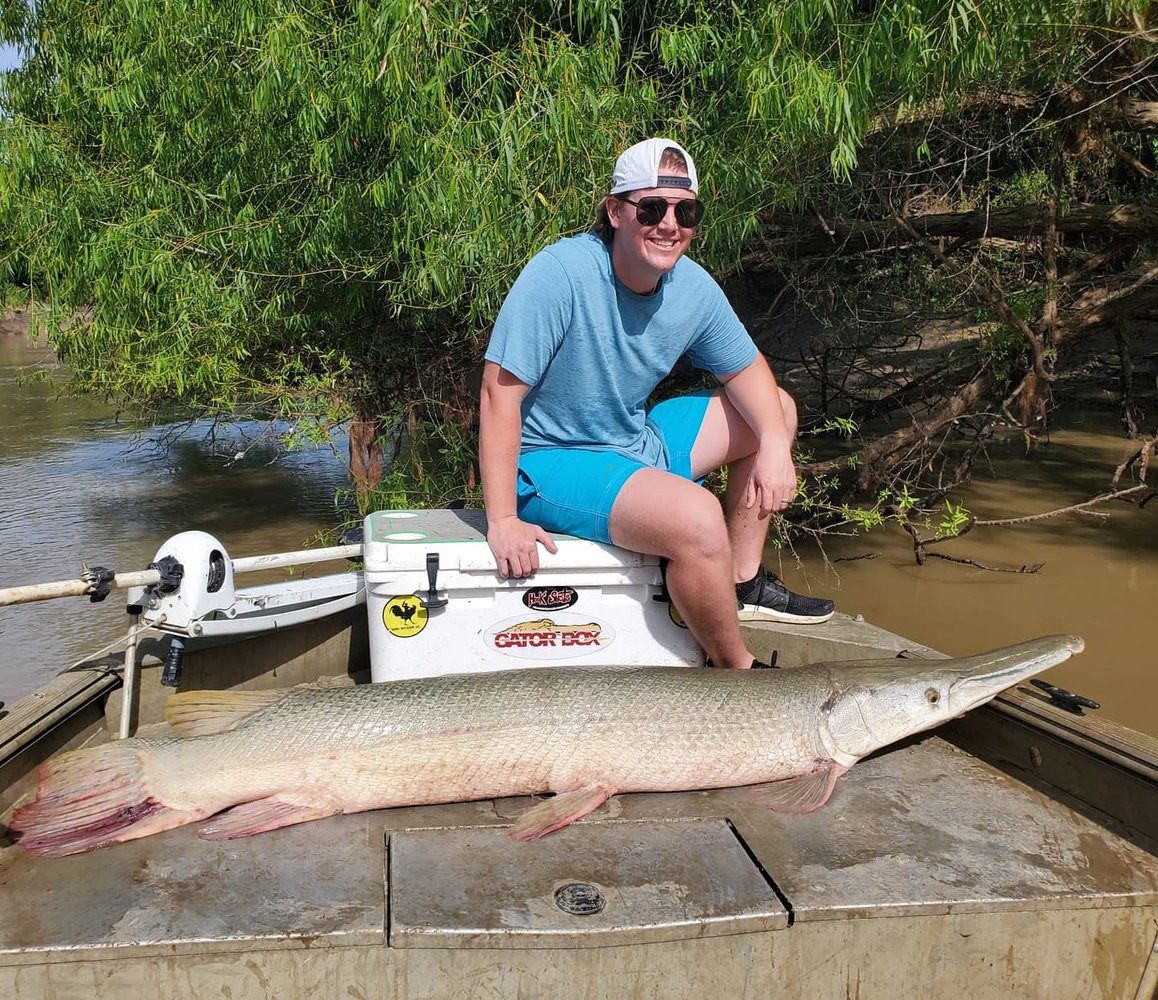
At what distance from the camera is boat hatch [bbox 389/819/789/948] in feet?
7.27

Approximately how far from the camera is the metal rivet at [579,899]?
7.56 feet

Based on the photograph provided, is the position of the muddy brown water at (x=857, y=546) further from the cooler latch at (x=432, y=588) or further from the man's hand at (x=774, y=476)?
the cooler latch at (x=432, y=588)

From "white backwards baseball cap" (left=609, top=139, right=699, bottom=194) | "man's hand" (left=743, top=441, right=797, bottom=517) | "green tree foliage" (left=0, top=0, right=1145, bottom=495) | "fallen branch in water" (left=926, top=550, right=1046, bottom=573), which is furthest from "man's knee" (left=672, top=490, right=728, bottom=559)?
"fallen branch in water" (left=926, top=550, right=1046, bottom=573)

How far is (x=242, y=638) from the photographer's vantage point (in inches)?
143

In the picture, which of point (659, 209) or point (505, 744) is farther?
point (659, 209)

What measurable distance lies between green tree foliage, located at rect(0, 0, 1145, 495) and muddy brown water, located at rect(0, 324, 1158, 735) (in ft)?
6.30

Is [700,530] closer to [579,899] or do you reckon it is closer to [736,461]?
[736,461]

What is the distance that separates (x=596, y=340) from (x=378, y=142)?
3.08m

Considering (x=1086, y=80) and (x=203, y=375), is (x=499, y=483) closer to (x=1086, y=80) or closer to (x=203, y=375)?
(x=203, y=375)

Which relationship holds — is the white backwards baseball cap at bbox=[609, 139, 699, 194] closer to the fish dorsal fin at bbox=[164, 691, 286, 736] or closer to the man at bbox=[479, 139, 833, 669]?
the man at bbox=[479, 139, 833, 669]

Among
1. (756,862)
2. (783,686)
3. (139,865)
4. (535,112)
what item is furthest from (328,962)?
(535,112)

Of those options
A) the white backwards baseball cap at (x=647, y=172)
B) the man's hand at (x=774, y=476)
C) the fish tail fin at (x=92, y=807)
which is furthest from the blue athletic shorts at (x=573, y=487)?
the fish tail fin at (x=92, y=807)

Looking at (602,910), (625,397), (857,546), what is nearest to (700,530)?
(625,397)

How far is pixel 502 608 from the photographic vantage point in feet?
10.9
